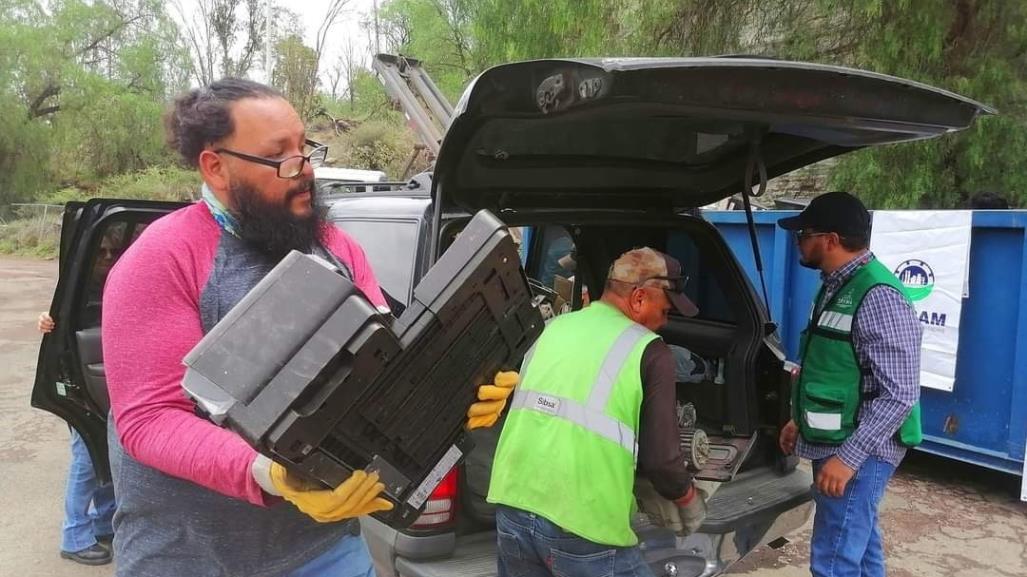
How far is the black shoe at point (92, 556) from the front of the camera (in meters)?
3.75

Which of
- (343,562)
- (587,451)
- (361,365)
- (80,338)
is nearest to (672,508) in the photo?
(587,451)

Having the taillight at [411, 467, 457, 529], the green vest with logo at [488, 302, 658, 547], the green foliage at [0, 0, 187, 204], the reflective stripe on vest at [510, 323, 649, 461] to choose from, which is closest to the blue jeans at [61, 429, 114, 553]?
the taillight at [411, 467, 457, 529]

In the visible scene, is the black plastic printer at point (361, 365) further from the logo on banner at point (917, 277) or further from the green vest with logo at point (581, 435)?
the logo on banner at point (917, 277)

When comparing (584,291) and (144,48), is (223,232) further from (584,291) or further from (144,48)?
(144,48)

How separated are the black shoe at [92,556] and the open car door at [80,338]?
0.65 meters

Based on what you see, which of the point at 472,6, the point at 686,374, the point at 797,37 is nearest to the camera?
the point at 686,374

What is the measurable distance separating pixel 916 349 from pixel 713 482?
876 mm

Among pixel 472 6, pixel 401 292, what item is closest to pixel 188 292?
pixel 401 292

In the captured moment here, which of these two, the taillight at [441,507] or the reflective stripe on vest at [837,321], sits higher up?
the reflective stripe on vest at [837,321]

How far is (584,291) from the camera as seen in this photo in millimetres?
4160

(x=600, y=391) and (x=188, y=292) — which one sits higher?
(x=188, y=292)

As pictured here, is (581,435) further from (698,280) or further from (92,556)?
(92,556)

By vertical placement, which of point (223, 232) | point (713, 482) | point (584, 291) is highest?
point (223, 232)

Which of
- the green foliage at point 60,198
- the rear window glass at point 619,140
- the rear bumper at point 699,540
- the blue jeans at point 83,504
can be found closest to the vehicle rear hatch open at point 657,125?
the rear window glass at point 619,140
